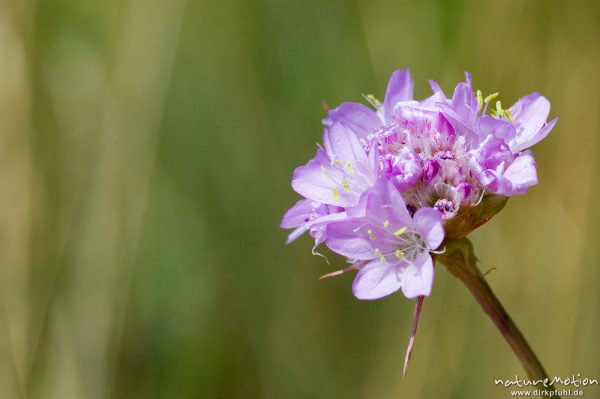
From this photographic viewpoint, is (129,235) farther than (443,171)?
Yes

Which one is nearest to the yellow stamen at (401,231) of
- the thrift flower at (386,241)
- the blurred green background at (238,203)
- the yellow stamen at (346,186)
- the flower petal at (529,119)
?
the thrift flower at (386,241)

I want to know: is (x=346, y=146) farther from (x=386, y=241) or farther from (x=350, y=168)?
(x=386, y=241)

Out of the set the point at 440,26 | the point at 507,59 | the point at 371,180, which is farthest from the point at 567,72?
the point at 371,180

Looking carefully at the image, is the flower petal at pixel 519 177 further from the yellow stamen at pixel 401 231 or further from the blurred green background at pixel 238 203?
the blurred green background at pixel 238 203

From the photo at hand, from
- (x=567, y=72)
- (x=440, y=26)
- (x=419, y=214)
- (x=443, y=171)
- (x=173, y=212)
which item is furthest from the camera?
(x=173, y=212)

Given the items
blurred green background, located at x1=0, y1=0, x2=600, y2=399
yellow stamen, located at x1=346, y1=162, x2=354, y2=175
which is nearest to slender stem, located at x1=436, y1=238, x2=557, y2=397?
yellow stamen, located at x1=346, y1=162, x2=354, y2=175

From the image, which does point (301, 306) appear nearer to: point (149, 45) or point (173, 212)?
point (173, 212)
